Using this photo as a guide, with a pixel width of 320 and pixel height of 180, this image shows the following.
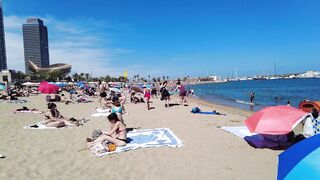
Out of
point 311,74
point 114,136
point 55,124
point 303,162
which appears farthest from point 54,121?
point 311,74

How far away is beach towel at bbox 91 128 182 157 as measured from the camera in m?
6.65

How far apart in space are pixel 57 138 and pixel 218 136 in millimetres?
4785

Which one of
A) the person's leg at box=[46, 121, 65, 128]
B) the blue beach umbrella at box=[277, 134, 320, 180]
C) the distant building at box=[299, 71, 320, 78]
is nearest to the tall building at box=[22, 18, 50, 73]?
the distant building at box=[299, 71, 320, 78]

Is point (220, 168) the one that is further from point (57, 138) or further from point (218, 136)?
point (57, 138)

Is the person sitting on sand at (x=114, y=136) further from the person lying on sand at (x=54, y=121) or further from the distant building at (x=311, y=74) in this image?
the distant building at (x=311, y=74)

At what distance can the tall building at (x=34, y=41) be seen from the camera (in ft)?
529

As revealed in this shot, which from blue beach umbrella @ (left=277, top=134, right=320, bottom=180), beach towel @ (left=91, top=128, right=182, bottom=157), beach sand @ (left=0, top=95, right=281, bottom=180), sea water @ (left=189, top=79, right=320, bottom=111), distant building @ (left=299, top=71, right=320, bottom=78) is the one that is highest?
distant building @ (left=299, top=71, right=320, bottom=78)

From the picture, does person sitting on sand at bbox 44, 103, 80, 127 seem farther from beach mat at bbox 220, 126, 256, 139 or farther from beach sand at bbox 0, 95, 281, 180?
beach mat at bbox 220, 126, 256, 139

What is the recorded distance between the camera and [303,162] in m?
2.55

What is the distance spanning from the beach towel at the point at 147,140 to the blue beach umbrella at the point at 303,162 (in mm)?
4312

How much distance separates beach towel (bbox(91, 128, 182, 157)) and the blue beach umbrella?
14.1 feet

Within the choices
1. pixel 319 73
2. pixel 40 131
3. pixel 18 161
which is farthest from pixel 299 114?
pixel 319 73

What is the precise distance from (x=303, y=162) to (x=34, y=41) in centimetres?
17856

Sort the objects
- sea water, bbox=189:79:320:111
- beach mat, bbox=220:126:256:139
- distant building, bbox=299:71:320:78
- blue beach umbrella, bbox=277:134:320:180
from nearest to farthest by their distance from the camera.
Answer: blue beach umbrella, bbox=277:134:320:180, beach mat, bbox=220:126:256:139, sea water, bbox=189:79:320:111, distant building, bbox=299:71:320:78
